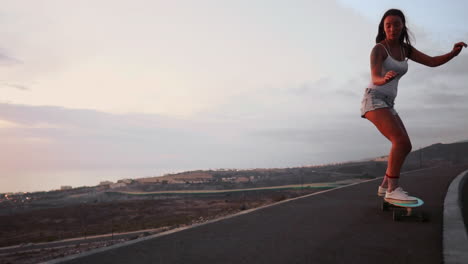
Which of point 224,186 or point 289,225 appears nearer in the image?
point 289,225

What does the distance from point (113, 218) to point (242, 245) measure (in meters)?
41.4

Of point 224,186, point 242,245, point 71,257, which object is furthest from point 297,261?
point 224,186

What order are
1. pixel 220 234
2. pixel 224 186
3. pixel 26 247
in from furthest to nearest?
pixel 224 186 < pixel 26 247 < pixel 220 234

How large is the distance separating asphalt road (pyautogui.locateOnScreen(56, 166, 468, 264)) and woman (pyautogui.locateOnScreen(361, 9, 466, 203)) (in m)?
0.61

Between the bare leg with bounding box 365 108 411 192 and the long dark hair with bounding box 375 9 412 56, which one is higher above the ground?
the long dark hair with bounding box 375 9 412 56

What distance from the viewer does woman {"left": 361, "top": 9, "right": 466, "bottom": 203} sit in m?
4.21

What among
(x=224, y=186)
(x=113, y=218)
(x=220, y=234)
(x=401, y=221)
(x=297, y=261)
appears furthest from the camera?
(x=224, y=186)

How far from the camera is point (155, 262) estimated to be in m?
2.50

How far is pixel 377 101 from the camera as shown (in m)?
4.39

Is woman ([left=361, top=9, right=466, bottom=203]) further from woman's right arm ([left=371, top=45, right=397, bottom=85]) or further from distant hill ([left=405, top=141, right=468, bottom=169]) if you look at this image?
distant hill ([left=405, top=141, right=468, bottom=169])

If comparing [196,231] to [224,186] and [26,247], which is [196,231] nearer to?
[26,247]

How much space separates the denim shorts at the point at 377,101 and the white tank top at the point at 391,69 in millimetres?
49

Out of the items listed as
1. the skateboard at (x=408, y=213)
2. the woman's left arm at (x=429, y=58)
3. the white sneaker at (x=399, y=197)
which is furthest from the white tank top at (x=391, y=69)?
the skateboard at (x=408, y=213)

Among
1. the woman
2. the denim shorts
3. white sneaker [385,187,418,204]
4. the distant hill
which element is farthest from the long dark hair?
the distant hill
